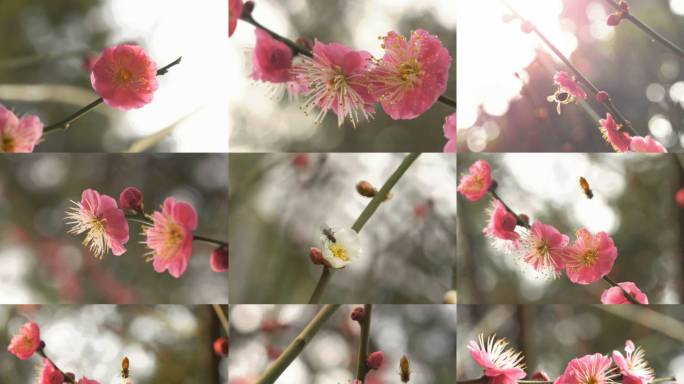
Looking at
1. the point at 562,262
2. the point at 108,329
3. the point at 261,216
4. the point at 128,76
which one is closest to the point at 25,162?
the point at 128,76

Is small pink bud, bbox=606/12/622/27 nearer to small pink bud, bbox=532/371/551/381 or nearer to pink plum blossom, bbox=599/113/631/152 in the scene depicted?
pink plum blossom, bbox=599/113/631/152

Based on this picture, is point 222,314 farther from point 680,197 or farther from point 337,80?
point 680,197

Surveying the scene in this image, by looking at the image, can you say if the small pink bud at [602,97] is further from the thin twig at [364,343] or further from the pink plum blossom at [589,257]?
the thin twig at [364,343]

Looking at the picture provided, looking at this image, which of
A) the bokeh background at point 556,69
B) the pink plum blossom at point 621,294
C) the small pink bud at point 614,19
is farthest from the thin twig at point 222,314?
the small pink bud at point 614,19

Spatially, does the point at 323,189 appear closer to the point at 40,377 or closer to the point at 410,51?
the point at 410,51

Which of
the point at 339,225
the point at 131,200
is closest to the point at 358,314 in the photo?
the point at 339,225

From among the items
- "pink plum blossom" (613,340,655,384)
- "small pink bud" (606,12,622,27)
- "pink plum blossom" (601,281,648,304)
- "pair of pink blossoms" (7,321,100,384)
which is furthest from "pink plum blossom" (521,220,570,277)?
"pair of pink blossoms" (7,321,100,384)
